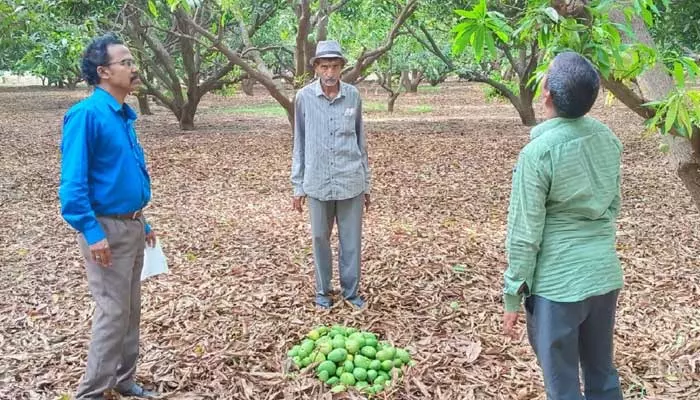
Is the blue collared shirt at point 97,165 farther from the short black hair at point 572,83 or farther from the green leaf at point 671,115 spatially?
the green leaf at point 671,115

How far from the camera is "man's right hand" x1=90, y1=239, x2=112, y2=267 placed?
284 cm

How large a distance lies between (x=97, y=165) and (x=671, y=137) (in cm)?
266

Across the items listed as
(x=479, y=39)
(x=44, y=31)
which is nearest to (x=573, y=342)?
(x=479, y=39)

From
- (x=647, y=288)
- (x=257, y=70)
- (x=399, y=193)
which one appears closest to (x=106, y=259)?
(x=647, y=288)

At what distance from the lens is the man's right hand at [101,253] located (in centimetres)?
284

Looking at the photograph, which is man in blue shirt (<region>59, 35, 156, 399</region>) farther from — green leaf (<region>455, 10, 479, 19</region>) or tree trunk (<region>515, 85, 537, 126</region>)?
tree trunk (<region>515, 85, 537, 126</region>)

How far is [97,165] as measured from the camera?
2953mm

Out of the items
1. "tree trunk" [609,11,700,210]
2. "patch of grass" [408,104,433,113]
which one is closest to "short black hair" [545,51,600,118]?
"tree trunk" [609,11,700,210]

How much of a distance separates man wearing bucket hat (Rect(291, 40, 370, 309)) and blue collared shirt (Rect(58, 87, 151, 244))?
1.30 m

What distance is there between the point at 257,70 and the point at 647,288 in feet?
30.1

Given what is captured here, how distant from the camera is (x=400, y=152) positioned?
36.6 ft

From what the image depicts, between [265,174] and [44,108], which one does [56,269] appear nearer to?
[265,174]

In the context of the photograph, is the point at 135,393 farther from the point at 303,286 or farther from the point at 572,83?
the point at 572,83

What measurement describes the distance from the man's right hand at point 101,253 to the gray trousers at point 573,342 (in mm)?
1740
